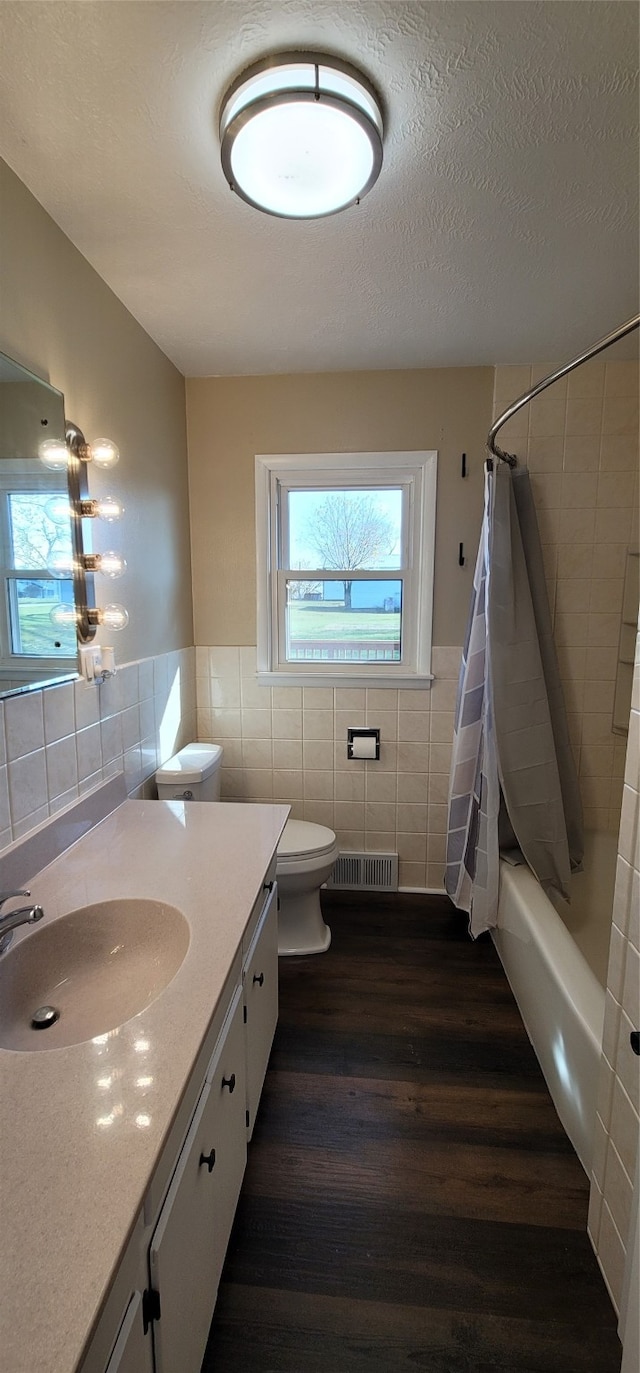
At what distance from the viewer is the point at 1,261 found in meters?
1.15

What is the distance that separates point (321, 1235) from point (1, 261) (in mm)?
2199

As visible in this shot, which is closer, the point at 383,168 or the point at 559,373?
the point at 383,168

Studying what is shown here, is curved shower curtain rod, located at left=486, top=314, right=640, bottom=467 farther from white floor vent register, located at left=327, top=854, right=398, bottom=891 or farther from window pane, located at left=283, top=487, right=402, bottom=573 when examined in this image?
white floor vent register, located at left=327, top=854, right=398, bottom=891

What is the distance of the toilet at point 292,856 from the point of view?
2.00m

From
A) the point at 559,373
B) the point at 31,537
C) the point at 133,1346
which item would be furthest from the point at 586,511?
the point at 133,1346

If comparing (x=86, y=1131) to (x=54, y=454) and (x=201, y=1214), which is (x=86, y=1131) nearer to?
(x=201, y=1214)

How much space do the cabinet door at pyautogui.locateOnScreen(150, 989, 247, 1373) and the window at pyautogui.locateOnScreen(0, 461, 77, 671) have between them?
0.89m

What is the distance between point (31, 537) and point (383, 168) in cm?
111

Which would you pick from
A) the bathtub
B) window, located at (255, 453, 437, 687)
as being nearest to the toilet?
window, located at (255, 453, 437, 687)

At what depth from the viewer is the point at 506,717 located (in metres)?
2.05

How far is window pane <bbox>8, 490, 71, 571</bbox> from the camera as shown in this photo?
1.22 metres

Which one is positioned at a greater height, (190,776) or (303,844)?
(190,776)

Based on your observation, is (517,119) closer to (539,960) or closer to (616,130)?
(616,130)

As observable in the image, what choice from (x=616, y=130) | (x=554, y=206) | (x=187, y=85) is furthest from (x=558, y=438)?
(x=187, y=85)
